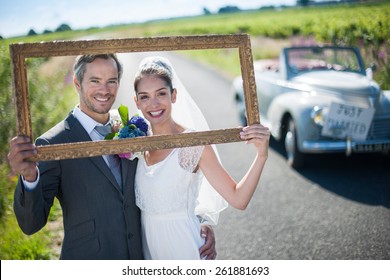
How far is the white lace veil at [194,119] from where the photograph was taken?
1.76 metres

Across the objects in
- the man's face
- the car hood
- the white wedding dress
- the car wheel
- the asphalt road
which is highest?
the man's face

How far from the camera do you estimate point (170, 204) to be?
1716mm

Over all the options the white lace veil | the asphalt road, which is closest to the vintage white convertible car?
the asphalt road

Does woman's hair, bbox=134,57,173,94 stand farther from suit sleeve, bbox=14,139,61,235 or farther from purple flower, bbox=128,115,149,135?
suit sleeve, bbox=14,139,61,235

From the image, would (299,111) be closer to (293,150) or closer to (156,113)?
(293,150)

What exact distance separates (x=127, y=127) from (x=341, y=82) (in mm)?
3835

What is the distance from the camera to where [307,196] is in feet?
12.2

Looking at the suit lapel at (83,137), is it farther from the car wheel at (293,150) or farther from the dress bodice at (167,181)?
the car wheel at (293,150)

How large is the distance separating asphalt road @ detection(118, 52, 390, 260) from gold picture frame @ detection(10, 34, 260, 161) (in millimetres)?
142

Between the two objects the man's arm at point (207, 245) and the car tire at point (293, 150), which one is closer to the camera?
the man's arm at point (207, 245)

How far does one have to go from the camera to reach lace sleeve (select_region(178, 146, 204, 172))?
5.54ft

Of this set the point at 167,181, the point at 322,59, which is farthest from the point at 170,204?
the point at 322,59

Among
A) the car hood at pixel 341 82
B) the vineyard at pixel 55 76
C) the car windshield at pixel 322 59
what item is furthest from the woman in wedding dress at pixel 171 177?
the car windshield at pixel 322 59
